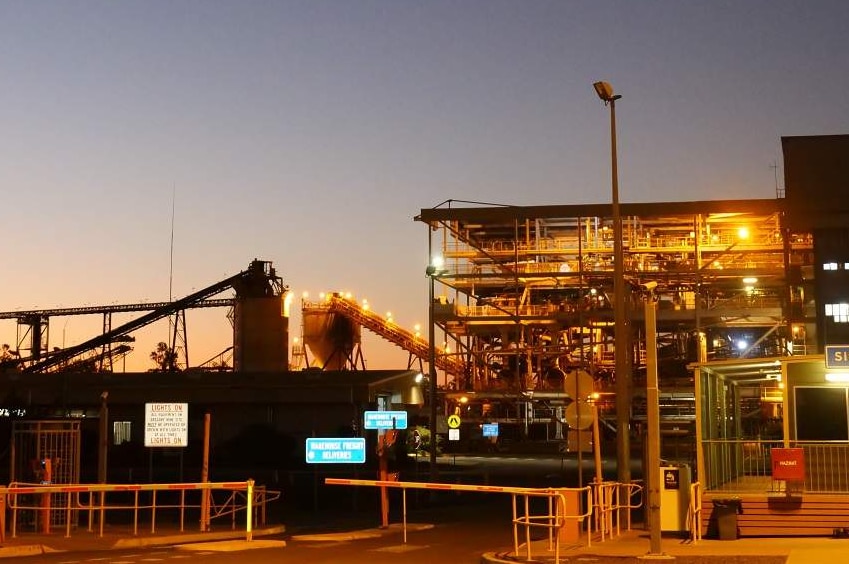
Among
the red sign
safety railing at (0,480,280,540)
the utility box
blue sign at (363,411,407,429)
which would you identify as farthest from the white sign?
the red sign

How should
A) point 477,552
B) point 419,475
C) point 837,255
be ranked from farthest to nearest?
point 837,255, point 419,475, point 477,552

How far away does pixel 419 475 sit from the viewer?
158 feet

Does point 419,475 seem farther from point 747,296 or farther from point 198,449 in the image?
point 747,296

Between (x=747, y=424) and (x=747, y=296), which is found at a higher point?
(x=747, y=296)

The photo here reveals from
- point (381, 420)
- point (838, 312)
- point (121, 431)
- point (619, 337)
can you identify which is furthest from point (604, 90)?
point (838, 312)

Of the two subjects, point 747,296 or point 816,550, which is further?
point 747,296

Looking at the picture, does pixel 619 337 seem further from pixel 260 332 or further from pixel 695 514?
pixel 260 332

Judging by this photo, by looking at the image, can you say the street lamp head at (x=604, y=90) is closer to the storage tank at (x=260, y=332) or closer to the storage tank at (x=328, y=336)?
the storage tank at (x=260, y=332)

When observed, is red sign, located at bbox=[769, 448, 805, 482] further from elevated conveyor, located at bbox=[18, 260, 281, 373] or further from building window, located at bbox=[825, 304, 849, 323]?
elevated conveyor, located at bbox=[18, 260, 281, 373]

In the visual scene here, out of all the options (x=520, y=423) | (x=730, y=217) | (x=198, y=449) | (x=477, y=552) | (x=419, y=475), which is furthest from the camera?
(x=520, y=423)

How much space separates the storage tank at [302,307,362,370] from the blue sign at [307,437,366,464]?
6848 cm

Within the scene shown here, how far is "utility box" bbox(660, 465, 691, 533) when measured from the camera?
74.6 feet

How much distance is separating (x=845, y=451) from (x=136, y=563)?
13.3m

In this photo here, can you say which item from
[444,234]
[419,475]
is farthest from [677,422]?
[419,475]
